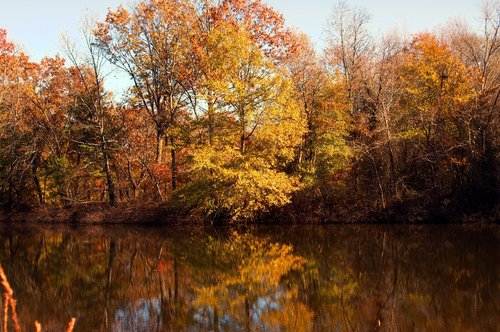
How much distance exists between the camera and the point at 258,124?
27.4m

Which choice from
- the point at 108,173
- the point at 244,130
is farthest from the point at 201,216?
the point at 108,173

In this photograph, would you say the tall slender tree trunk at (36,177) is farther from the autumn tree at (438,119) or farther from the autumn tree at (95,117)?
the autumn tree at (438,119)

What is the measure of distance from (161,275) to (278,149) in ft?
45.4

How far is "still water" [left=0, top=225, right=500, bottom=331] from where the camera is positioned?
9.70 meters

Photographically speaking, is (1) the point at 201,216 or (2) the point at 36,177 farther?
(2) the point at 36,177

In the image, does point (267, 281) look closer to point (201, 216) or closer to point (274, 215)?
point (274, 215)

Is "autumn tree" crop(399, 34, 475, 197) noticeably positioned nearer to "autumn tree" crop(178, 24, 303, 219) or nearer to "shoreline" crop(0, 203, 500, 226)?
"shoreline" crop(0, 203, 500, 226)

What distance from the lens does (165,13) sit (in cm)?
3222

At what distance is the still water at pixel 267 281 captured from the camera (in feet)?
31.8

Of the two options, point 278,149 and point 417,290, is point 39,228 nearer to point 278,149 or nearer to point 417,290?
point 278,149

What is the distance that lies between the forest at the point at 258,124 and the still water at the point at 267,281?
4.31 m

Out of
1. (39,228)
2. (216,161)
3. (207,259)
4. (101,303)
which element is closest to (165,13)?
(216,161)

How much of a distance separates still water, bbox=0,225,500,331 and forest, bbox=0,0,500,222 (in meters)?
4.31

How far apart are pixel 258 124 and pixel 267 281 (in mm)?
14990
